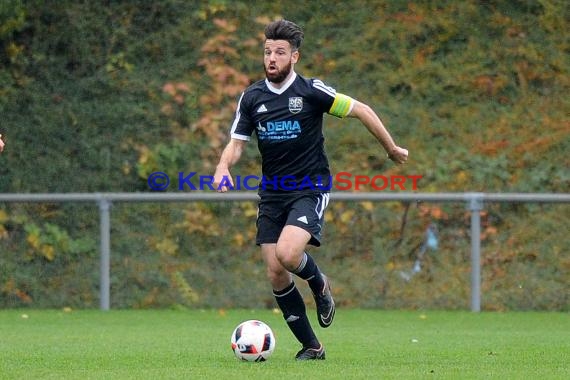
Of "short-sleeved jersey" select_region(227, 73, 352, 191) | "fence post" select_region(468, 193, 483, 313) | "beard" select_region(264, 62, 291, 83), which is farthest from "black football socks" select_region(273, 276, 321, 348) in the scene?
"fence post" select_region(468, 193, 483, 313)

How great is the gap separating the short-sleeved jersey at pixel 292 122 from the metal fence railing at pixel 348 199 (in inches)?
211

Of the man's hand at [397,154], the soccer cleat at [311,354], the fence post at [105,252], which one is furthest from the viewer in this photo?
the fence post at [105,252]

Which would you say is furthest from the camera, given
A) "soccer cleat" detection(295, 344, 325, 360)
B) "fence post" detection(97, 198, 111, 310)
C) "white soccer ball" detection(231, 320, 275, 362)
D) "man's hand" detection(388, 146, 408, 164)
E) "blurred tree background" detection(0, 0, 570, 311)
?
"blurred tree background" detection(0, 0, 570, 311)

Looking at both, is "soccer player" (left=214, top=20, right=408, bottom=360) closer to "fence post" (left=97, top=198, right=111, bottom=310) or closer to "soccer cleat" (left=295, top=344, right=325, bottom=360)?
"soccer cleat" (left=295, top=344, right=325, bottom=360)

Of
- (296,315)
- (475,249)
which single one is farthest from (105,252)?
(296,315)

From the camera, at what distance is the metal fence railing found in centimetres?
1381

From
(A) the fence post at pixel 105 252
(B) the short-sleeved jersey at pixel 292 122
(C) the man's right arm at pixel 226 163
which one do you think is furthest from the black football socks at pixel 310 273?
(A) the fence post at pixel 105 252

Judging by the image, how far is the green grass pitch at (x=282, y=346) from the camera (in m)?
7.64

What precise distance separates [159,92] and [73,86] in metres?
1.16

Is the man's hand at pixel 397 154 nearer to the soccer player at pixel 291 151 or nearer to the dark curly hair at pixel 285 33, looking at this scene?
the soccer player at pixel 291 151

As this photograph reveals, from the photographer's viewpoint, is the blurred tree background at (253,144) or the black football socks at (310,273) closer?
the black football socks at (310,273)

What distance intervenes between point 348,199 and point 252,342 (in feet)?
19.4

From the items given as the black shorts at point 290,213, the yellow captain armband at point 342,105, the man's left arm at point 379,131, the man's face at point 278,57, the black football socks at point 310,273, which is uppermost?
the man's face at point 278,57

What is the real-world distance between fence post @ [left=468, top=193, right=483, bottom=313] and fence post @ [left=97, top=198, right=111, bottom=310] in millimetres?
4070
